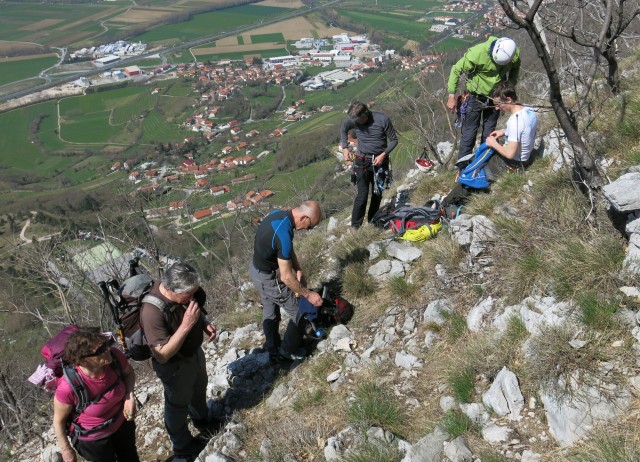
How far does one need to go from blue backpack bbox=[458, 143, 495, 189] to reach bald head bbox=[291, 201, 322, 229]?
2763mm

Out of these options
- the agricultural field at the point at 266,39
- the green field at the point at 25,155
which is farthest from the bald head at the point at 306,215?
the agricultural field at the point at 266,39

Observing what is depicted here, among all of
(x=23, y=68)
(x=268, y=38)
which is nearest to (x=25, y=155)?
(x=23, y=68)

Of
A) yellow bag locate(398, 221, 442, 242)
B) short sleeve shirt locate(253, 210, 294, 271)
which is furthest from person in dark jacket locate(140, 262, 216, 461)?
yellow bag locate(398, 221, 442, 242)

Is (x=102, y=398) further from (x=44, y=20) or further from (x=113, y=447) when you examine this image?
(x=44, y=20)

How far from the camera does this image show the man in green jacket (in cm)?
560

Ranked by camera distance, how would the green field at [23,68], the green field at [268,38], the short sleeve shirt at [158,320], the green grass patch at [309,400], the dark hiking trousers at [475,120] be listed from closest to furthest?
the short sleeve shirt at [158,320] → the green grass patch at [309,400] → the dark hiking trousers at [475,120] → the green field at [23,68] → the green field at [268,38]

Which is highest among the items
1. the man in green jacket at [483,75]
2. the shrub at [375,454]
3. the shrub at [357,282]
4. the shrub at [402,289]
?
the man in green jacket at [483,75]

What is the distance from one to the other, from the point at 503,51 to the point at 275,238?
3693 millimetres

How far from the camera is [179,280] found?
134 inches

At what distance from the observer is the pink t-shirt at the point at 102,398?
313 centimetres

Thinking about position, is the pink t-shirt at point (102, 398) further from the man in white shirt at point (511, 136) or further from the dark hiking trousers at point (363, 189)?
the man in white shirt at point (511, 136)

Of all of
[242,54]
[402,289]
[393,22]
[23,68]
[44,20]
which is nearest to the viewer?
[402,289]

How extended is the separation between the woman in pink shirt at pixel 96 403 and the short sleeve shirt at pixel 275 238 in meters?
1.54

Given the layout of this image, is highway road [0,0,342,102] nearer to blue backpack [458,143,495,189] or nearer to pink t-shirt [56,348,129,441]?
blue backpack [458,143,495,189]
